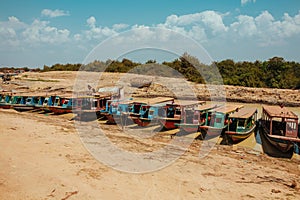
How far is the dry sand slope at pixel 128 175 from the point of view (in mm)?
7293

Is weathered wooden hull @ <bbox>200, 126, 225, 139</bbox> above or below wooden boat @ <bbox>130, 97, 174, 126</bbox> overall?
below

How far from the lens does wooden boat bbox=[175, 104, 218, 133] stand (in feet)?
48.4

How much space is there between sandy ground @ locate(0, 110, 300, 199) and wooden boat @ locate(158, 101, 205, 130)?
3.70 meters

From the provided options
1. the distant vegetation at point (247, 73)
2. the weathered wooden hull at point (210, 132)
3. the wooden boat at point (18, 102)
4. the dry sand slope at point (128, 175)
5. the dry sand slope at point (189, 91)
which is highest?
the distant vegetation at point (247, 73)

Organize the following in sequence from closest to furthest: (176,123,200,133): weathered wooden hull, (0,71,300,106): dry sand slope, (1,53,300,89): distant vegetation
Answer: (176,123,200,133): weathered wooden hull < (0,71,300,106): dry sand slope < (1,53,300,89): distant vegetation

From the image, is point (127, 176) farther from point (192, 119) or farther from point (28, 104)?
point (28, 104)

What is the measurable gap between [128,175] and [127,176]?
83 mm

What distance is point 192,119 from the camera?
1568cm

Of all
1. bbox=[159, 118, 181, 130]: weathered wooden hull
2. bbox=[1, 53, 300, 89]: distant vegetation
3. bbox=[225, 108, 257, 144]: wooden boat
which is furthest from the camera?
bbox=[1, 53, 300, 89]: distant vegetation

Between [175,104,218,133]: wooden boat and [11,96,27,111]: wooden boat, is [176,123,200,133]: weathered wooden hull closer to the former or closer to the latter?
[175,104,218,133]: wooden boat

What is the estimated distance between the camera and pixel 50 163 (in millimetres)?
8945

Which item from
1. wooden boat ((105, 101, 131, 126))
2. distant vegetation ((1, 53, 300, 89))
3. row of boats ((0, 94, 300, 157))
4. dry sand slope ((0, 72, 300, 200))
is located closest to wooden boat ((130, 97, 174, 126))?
row of boats ((0, 94, 300, 157))

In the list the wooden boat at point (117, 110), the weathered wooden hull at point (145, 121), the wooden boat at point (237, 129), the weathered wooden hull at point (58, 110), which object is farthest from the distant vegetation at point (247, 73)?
the wooden boat at point (237, 129)

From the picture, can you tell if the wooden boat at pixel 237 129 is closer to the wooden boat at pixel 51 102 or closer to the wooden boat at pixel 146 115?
the wooden boat at pixel 146 115
